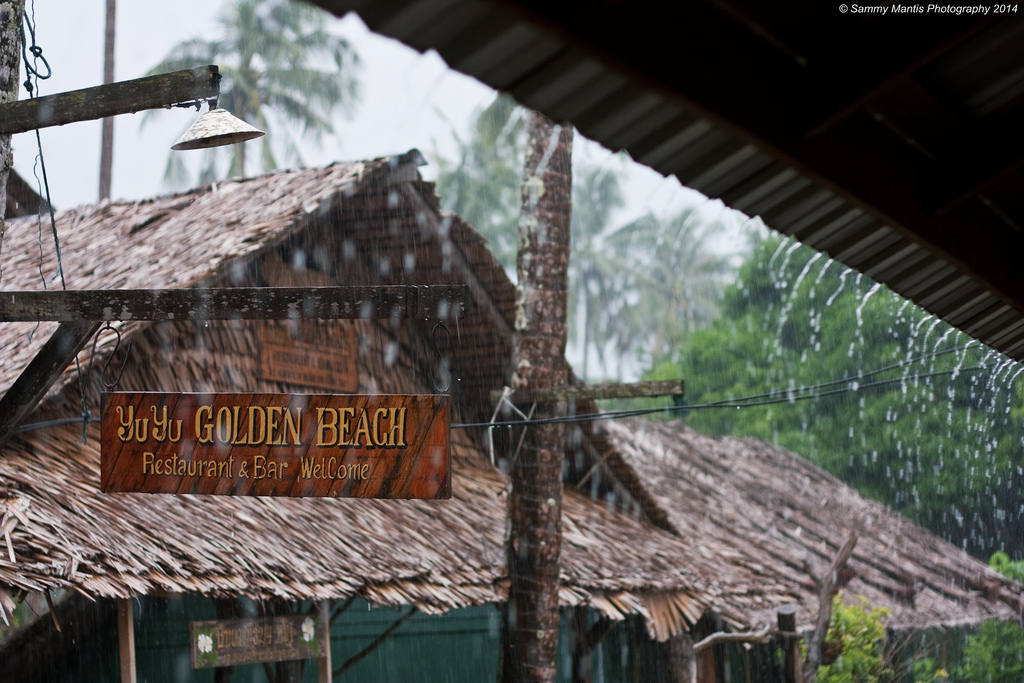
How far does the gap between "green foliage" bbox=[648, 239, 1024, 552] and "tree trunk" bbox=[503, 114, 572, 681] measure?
12203mm

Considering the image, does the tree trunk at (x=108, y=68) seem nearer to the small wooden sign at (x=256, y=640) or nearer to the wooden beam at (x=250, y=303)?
the small wooden sign at (x=256, y=640)

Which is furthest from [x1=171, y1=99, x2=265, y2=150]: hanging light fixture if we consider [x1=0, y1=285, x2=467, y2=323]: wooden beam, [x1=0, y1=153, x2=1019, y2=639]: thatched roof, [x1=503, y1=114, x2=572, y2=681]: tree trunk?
[x1=503, y1=114, x2=572, y2=681]: tree trunk

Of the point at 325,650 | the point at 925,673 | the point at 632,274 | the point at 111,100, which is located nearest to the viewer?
the point at 111,100

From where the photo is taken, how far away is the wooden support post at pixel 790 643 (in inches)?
424

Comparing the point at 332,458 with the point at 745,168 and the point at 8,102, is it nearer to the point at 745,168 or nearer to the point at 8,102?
the point at 8,102

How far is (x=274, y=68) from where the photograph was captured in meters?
30.8

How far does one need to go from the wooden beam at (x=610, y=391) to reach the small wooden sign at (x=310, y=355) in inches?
86.4

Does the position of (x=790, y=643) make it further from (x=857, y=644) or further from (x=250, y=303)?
(x=250, y=303)

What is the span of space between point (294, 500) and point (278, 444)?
10.2 feet

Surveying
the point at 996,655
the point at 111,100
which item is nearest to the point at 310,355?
the point at 111,100

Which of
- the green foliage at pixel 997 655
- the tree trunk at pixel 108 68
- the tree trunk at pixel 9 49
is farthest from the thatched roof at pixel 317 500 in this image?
the tree trunk at pixel 108 68

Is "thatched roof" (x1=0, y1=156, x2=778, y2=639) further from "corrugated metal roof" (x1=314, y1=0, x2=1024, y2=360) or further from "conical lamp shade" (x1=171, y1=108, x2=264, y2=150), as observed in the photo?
"corrugated metal roof" (x1=314, y1=0, x2=1024, y2=360)

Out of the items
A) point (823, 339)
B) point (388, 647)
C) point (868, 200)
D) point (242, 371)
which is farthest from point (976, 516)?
point (868, 200)

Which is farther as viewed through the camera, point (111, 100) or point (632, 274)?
point (632, 274)
